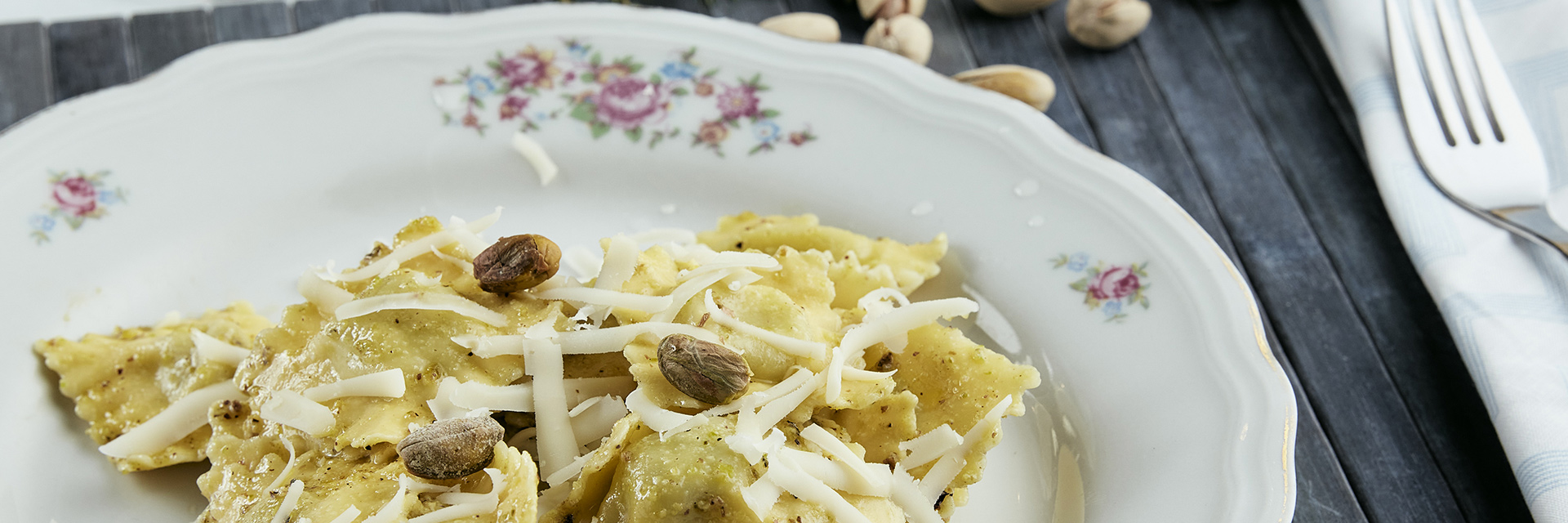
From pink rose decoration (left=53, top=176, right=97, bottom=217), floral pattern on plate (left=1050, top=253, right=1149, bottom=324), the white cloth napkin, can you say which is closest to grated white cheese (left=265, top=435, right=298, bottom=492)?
pink rose decoration (left=53, top=176, right=97, bottom=217)

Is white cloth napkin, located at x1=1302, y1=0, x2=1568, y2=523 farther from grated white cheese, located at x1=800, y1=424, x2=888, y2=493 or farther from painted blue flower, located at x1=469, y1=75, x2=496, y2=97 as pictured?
painted blue flower, located at x1=469, y1=75, x2=496, y2=97

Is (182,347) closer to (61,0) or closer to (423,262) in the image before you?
(423,262)

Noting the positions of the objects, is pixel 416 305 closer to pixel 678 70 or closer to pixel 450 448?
pixel 450 448

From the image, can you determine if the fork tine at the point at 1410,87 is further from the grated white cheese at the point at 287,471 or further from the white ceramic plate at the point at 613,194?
the grated white cheese at the point at 287,471

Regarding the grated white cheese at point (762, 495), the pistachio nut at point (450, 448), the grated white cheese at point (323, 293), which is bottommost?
the grated white cheese at point (762, 495)

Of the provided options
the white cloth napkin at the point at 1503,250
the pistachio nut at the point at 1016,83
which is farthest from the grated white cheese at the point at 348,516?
the white cloth napkin at the point at 1503,250

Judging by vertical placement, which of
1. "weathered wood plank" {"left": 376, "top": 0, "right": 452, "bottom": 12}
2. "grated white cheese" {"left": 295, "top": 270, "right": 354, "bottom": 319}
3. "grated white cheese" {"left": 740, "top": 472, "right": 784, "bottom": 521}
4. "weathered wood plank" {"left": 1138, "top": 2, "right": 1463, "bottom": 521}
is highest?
"weathered wood plank" {"left": 376, "top": 0, "right": 452, "bottom": 12}
